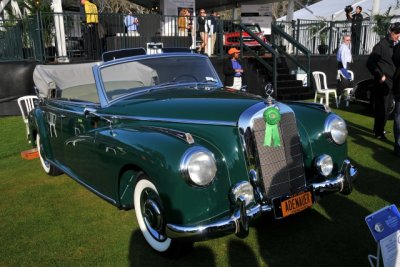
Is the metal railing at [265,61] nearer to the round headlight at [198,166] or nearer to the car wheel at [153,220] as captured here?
the car wheel at [153,220]

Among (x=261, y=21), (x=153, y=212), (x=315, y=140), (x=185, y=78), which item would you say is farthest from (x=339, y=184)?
(x=261, y=21)

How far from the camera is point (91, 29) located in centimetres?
1009

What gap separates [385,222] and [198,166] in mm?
1244

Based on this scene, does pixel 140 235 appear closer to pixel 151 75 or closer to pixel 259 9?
pixel 151 75

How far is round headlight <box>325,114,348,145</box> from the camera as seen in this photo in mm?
3598

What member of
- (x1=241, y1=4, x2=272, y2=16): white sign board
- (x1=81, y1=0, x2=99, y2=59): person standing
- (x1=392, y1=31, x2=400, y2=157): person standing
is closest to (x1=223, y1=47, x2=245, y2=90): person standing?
(x1=81, y1=0, x2=99, y2=59): person standing

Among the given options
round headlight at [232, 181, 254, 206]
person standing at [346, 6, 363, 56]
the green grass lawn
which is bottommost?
the green grass lawn

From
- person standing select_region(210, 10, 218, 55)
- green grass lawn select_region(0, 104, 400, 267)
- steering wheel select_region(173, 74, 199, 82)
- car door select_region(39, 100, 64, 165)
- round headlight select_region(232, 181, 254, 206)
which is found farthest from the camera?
person standing select_region(210, 10, 218, 55)

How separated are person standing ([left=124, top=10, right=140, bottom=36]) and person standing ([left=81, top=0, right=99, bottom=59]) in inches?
36.6

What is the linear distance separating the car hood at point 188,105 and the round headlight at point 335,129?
0.69m

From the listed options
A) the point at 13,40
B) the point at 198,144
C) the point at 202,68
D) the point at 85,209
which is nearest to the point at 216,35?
the point at 13,40

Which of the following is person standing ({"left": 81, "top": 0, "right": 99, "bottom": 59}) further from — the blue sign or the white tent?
the white tent

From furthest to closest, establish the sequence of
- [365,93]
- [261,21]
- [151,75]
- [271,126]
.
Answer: [261,21] → [365,93] → [151,75] → [271,126]

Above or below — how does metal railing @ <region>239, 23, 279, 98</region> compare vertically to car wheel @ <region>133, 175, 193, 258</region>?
above
